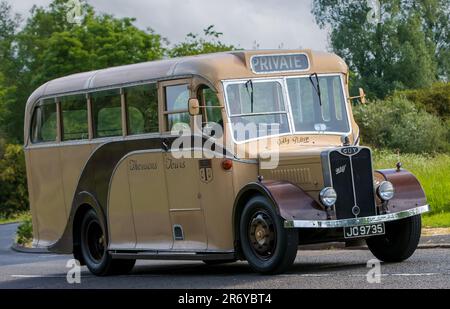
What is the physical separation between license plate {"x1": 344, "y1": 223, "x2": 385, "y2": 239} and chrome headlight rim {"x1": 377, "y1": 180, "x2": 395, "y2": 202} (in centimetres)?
33

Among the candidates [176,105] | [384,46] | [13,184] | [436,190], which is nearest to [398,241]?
[176,105]

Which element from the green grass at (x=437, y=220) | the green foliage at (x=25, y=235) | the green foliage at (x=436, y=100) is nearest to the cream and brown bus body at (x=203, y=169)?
the green grass at (x=437, y=220)

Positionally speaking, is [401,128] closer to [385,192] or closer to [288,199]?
[385,192]

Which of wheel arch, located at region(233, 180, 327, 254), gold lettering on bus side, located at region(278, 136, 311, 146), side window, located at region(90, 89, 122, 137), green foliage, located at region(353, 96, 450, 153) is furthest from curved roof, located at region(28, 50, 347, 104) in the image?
green foliage, located at region(353, 96, 450, 153)

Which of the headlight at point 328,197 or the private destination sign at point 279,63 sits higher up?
the private destination sign at point 279,63

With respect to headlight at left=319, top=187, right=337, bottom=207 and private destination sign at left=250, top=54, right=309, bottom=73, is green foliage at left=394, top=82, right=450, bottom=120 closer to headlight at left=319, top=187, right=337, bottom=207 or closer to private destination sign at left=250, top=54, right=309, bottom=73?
private destination sign at left=250, top=54, right=309, bottom=73

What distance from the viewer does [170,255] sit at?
1667 centimetres

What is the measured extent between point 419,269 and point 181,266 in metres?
6.27

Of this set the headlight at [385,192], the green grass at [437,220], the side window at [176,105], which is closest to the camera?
the headlight at [385,192]

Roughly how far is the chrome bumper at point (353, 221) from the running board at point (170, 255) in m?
1.34

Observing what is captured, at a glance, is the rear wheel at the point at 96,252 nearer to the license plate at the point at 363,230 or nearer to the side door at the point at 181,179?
the side door at the point at 181,179

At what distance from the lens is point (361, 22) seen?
7981cm

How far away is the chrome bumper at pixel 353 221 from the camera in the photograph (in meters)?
14.3

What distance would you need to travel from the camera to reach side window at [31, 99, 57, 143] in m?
20.0
